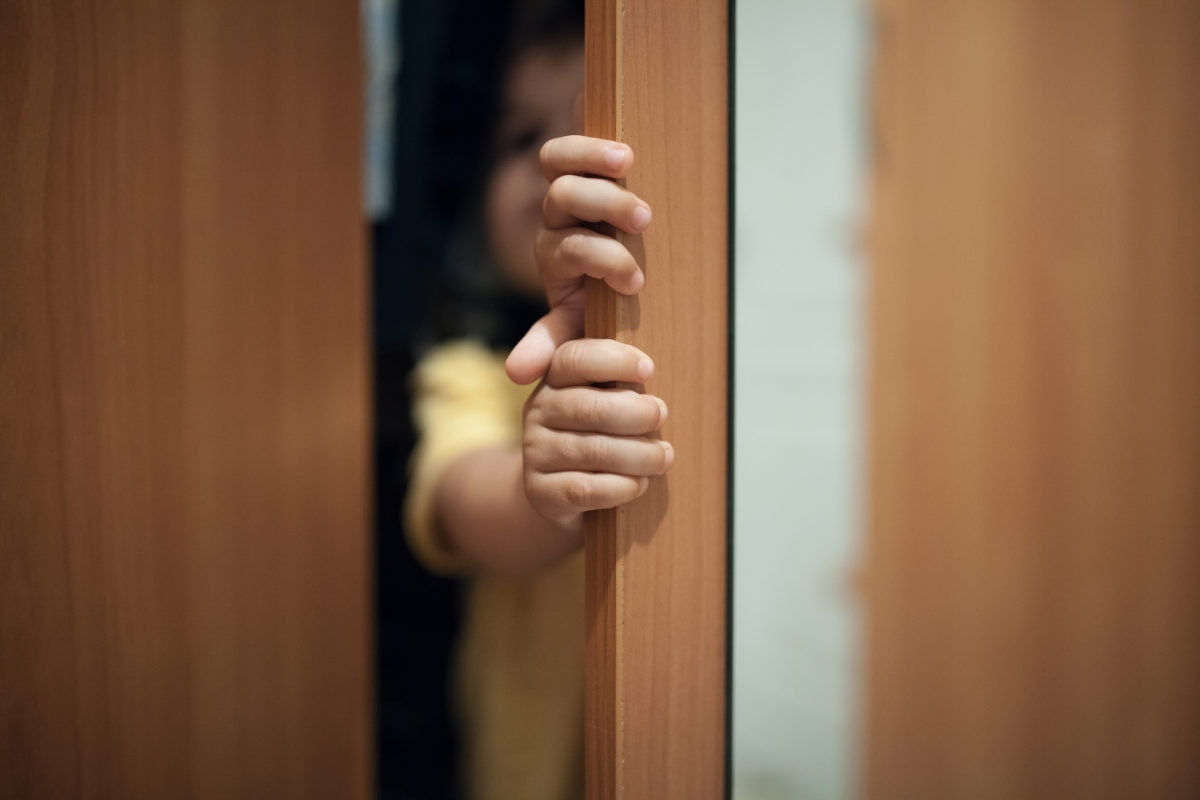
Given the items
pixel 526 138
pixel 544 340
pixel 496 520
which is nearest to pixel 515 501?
pixel 496 520

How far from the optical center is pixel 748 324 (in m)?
0.32

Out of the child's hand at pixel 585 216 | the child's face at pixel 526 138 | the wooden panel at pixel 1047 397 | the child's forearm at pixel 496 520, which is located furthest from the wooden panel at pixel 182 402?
the wooden panel at pixel 1047 397

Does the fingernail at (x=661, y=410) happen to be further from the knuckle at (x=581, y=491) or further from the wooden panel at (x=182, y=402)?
the wooden panel at (x=182, y=402)

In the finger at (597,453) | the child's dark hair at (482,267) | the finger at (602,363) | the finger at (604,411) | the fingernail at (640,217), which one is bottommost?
the finger at (597,453)

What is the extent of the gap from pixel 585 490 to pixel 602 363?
6 centimetres

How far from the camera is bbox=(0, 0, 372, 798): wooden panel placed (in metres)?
0.42

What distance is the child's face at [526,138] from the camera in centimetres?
73

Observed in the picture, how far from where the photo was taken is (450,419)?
84cm

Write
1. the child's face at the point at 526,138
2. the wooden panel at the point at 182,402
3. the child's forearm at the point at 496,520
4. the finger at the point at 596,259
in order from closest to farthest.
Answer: the finger at the point at 596,259, the wooden panel at the point at 182,402, the child's forearm at the point at 496,520, the child's face at the point at 526,138

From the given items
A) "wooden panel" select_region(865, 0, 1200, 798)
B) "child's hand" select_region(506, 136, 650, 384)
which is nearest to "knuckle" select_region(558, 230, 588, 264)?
"child's hand" select_region(506, 136, 650, 384)

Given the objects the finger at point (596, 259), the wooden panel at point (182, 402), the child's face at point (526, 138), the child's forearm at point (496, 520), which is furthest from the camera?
the child's face at point (526, 138)

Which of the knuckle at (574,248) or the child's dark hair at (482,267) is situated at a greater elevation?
the child's dark hair at (482,267)

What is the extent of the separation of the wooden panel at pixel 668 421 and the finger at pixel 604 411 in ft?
0.03

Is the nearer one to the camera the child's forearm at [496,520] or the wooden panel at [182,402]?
the wooden panel at [182,402]
